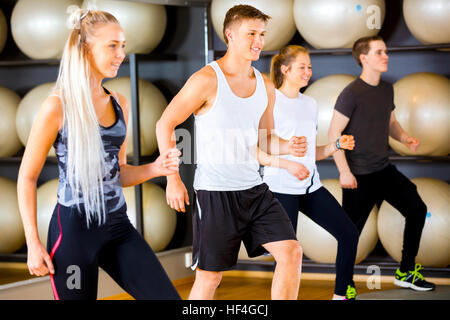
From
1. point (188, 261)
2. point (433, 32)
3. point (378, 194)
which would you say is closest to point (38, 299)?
point (188, 261)

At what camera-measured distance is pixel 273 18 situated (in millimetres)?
4363

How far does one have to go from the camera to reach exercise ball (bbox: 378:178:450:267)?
13.7 ft

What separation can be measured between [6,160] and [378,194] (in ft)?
7.18

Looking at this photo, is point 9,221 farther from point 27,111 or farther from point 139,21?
point 139,21

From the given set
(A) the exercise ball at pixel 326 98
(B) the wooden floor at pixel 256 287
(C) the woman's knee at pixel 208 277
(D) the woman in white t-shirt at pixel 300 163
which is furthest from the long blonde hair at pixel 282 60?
(B) the wooden floor at pixel 256 287

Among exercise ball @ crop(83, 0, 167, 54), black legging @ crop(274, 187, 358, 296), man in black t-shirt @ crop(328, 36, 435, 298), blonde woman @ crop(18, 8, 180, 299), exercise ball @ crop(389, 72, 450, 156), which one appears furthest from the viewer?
exercise ball @ crop(83, 0, 167, 54)

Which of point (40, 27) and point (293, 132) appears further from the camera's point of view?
point (40, 27)

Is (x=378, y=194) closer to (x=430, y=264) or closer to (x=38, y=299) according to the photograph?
(x=430, y=264)

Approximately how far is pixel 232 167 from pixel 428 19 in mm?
2082

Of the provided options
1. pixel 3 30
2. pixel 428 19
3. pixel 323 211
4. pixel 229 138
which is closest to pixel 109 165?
pixel 229 138

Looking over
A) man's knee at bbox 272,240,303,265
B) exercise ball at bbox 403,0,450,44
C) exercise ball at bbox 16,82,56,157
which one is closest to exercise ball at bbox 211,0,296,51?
exercise ball at bbox 403,0,450,44

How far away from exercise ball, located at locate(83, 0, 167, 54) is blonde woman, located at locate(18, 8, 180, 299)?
78.2 inches

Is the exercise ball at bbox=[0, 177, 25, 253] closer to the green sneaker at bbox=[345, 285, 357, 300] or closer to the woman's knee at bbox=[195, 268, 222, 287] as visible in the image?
the woman's knee at bbox=[195, 268, 222, 287]

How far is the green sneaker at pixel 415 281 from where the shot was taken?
4168 mm
